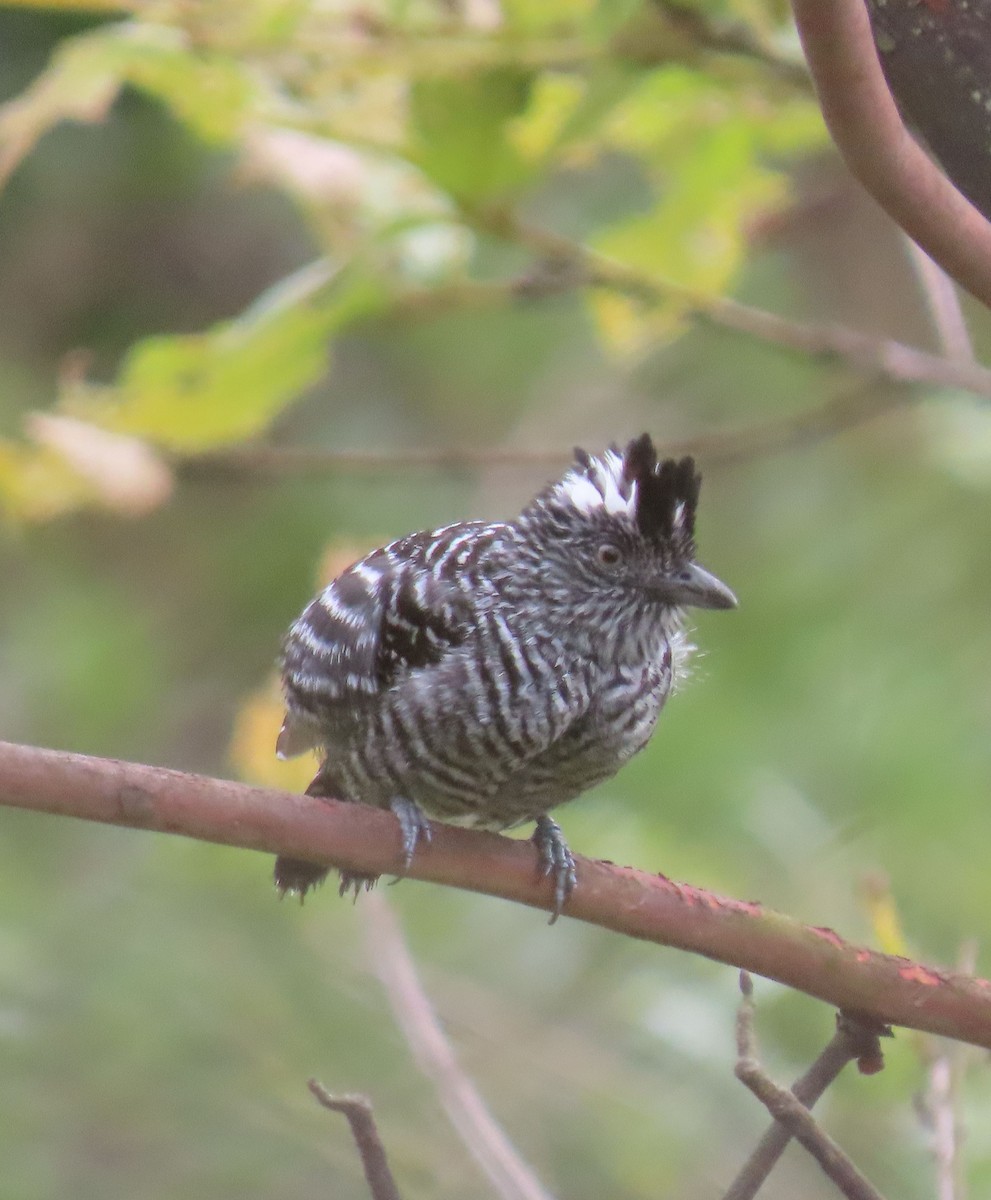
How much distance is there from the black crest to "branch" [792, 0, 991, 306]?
3.21 ft

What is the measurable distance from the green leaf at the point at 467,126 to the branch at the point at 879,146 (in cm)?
96

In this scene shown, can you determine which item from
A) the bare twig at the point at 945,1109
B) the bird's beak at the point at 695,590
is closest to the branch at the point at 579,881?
the bare twig at the point at 945,1109

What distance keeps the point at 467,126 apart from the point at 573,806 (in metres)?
1.50

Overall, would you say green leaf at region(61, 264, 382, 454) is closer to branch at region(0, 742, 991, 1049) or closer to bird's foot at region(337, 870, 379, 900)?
bird's foot at region(337, 870, 379, 900)

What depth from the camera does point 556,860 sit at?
7.69 ft

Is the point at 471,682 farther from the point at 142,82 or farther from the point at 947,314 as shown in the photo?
the point at 142,82

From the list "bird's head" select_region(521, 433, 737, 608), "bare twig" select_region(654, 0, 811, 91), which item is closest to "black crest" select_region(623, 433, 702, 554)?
"bird's head" select_region(521, 433, 737, 608)

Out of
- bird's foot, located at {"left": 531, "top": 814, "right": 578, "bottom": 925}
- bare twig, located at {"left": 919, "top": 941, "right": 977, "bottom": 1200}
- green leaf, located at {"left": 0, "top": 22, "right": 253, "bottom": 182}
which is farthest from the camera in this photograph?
green leaf, located at {"left": 0, "top": 22, "right": 253, "bottom": 182}

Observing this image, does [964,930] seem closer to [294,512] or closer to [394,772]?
[394,772]

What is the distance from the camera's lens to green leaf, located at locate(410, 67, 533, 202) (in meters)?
2.67

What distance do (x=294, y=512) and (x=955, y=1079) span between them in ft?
11.8

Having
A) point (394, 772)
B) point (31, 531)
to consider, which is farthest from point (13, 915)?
point (31, 531)

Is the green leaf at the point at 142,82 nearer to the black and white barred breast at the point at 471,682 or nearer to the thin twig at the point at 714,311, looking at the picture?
the thin twig at the point at 714,311

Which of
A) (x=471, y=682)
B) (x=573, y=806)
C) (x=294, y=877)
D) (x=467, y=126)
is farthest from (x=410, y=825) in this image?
(x=573, y=806)
